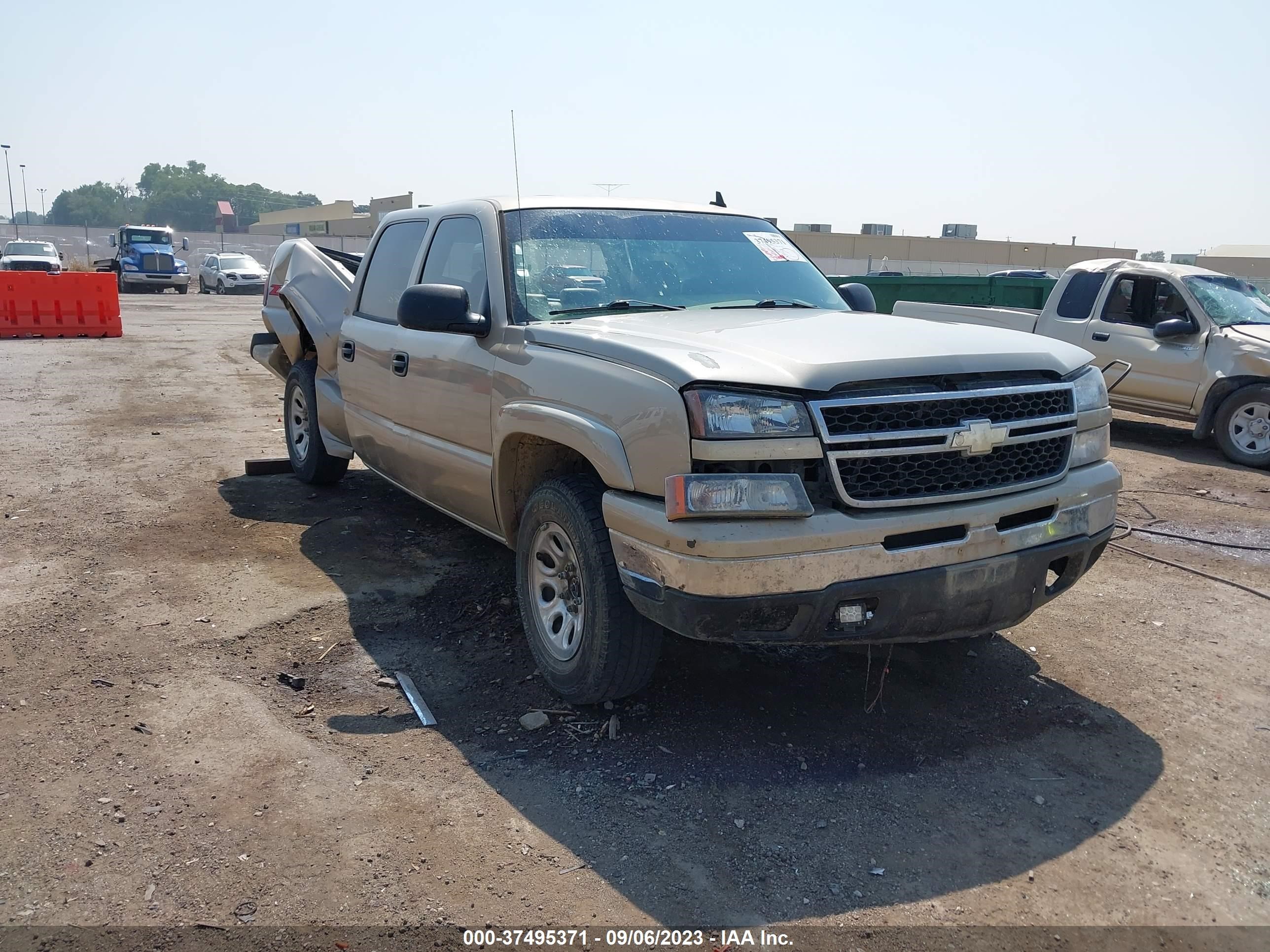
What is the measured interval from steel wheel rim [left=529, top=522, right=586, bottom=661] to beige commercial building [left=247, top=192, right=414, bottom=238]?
1631 inches

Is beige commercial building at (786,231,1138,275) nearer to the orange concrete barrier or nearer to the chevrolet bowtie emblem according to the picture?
the orange concrete barrier

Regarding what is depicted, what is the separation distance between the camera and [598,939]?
2588mm

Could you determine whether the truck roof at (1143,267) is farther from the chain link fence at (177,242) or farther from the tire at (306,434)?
Result: the chain link fence at (177,242)

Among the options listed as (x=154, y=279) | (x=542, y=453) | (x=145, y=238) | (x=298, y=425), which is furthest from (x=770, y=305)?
(x=145, y=238)

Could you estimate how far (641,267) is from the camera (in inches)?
180

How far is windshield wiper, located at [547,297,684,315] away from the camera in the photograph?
429 cm

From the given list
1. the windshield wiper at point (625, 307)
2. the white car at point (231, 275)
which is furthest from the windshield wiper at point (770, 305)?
the white car at point (231, 275)

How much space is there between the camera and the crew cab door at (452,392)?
438cm

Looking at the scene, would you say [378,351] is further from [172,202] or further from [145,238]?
[172,202]

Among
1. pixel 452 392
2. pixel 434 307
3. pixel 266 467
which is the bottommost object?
pixel 266 467

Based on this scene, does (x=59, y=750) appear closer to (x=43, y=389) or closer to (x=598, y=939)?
(x=598, y=939)

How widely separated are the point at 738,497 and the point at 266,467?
5642 mm

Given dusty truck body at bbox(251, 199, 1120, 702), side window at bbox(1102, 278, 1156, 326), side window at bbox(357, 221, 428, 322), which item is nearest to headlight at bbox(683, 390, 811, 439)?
dusty truck body at bbox(251, 199, 1120, 702)

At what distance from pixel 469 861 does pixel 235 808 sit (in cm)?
83
